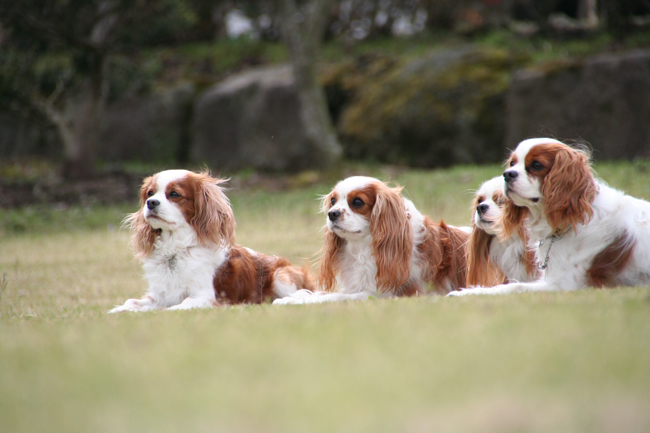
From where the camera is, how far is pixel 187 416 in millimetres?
2271

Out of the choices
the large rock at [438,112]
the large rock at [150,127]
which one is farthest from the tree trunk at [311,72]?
the large rock at [150,127]

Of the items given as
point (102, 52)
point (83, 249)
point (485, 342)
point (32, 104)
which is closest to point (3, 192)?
point (32, 104)

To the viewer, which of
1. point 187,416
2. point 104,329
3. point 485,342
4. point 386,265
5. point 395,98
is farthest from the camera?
point 395,98

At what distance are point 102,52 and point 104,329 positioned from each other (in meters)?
11.4

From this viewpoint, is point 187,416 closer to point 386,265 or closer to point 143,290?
point 386,265

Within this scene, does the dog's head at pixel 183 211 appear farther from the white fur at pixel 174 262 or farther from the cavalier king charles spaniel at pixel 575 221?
the cavalier king charles spaniel at pixel 575 221

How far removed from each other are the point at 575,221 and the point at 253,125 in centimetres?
1278

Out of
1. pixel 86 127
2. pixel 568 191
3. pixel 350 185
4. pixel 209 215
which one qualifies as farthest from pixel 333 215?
pixel 86 127

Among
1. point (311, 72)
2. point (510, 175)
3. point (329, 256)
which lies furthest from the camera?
point (311, 72)

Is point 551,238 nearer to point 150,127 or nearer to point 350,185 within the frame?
point 350,185

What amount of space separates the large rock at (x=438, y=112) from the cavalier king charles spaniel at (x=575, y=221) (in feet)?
28.8

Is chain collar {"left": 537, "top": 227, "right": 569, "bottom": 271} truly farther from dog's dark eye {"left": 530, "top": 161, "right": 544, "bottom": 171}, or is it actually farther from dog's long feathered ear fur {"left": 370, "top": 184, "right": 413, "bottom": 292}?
dog's long feathered ear fur {"left": 370, "top": 184, "right": 413, "bottom": 292}

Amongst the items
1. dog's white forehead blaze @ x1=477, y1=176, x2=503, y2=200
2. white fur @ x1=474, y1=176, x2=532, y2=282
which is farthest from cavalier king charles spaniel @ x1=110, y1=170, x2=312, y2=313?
dog's white forehead blaze @ x1=477, y1=176, x2=503, y2=200

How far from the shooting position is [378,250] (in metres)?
5.09
